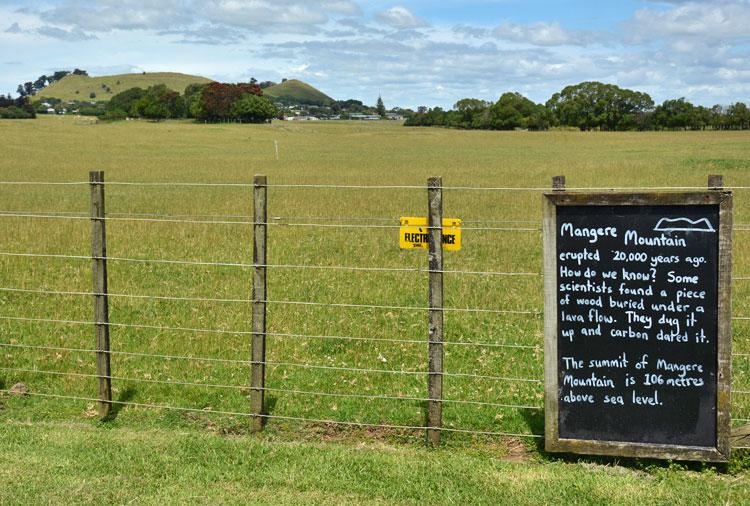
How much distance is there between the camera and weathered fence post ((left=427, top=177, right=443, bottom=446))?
654 cm

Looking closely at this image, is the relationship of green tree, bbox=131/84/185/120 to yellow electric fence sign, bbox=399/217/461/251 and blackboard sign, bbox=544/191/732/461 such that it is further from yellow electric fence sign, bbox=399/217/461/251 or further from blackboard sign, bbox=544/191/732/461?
blackboard sign, bbox=544/191/732/461

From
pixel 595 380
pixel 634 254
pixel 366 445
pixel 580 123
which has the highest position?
pixel 580 123

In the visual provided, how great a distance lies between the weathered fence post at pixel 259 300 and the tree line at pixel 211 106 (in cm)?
11873

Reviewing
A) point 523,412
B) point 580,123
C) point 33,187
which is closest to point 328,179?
point 33,187

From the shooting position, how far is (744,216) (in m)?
21.4

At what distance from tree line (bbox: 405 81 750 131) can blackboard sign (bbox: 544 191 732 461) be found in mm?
123198

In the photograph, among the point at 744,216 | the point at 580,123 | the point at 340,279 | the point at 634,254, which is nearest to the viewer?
the point at 634,254

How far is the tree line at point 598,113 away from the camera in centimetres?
12200

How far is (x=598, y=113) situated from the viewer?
130750 millimetres

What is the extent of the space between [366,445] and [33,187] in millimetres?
30075

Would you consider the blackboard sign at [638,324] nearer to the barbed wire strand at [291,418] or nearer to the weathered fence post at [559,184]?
the weathered fence post at [559,184]

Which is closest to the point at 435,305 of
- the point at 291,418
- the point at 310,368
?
the point at 291,418

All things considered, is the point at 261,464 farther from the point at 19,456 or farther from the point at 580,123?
the point at 580,123

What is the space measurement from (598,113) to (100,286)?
428 feet
